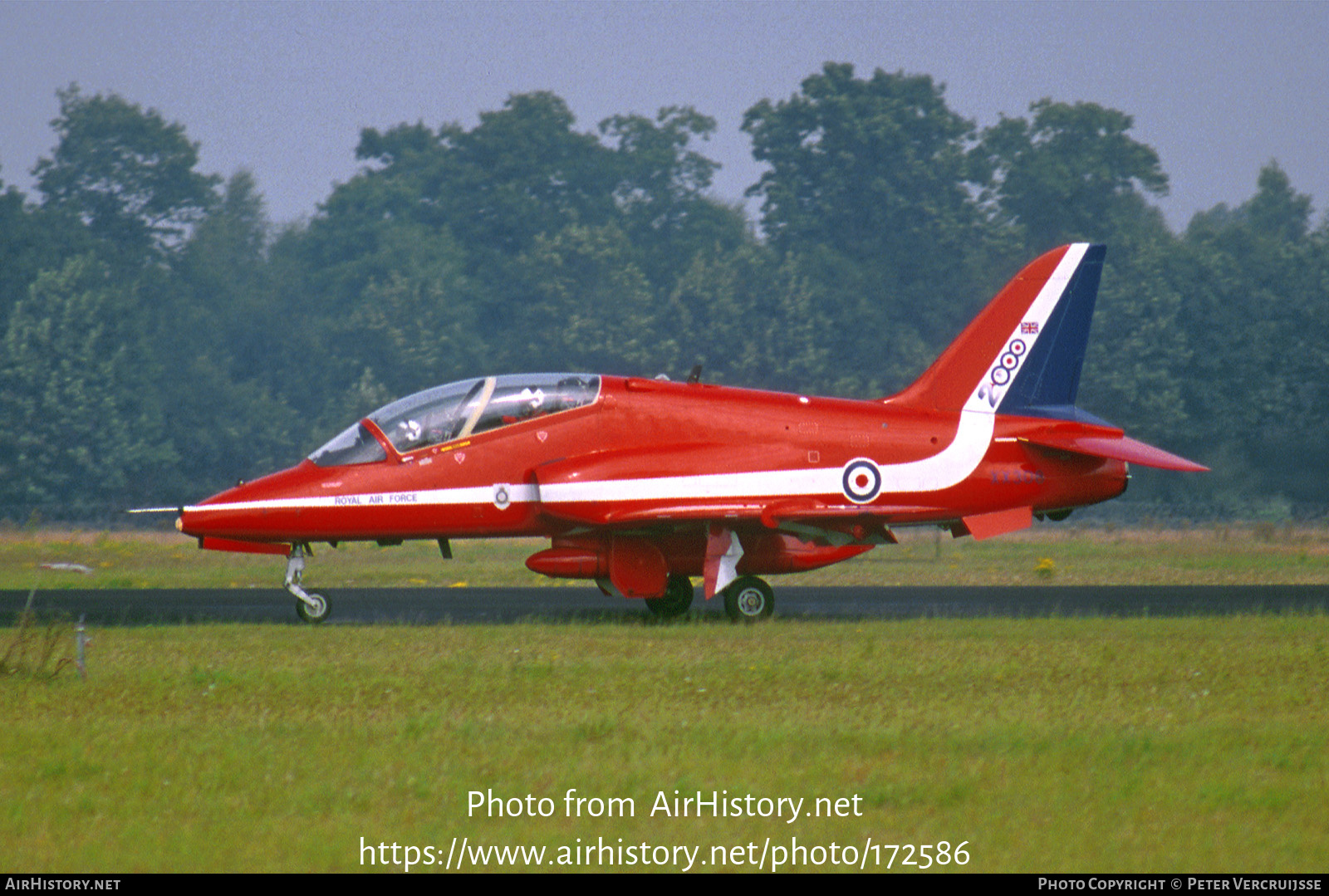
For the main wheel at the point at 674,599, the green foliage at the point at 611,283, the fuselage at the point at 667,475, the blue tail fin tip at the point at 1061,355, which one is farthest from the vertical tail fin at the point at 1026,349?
the green foliage at the point at 611,283

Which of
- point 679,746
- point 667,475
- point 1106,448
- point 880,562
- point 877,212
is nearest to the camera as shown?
point 679,746

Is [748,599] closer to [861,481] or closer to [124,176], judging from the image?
[861,481]

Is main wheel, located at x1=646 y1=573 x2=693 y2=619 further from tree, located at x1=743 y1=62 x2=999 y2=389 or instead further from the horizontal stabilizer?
tree, located at x1=743 y1=62 x2=999 y2=389

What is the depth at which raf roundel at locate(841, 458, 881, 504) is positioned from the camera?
18.4m

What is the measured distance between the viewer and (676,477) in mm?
17984

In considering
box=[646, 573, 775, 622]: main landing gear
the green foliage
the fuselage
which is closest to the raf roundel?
the fuselage

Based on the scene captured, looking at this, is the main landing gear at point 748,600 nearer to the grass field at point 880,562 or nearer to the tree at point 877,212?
the grass field at point 880,562

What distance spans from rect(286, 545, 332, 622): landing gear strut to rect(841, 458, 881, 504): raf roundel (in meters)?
6.39

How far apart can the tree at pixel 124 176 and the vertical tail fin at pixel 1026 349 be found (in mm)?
62694

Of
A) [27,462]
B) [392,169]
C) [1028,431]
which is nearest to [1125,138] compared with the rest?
[392,169]

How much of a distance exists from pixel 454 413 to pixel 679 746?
904cm

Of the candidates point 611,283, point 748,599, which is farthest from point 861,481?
point 611,283

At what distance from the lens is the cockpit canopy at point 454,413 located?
1794 centimetres

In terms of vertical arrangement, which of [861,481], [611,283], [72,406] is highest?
[611,283]
